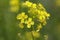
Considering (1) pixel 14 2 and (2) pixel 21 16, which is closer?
(1) pixel 14 2

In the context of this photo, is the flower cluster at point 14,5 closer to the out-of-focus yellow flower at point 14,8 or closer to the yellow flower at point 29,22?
the out-of-focus yellow flower at point 14,8

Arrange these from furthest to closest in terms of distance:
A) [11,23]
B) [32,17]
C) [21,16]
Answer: [32,17]
[21,16]
[11,23]

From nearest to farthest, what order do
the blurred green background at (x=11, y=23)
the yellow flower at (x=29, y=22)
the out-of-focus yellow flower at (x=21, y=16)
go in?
the blurred green background at (x=11, y=23)
the out-of-focus yellow flower at (x=21, y=16)
the yellow flower at (x=29, y=22)

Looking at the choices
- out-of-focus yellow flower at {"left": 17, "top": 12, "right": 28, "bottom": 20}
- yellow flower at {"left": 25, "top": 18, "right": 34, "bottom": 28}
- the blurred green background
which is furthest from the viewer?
yellow flower at {"left": 25, "top": 18, "right": 34, "bottom": 28}

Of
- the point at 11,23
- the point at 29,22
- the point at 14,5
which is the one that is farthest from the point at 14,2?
the point at 29,22

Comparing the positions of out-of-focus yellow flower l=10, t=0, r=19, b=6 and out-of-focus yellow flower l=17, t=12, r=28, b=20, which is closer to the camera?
out-of-focus yellow flower l=10, t=0, r=19, b=6

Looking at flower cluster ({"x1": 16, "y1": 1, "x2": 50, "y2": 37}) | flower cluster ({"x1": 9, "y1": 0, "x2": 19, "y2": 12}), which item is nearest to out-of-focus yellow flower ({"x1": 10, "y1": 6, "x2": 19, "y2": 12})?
flower cluster ({"x1": 9, "y1": 0, "x2": 19, "y2": 12})

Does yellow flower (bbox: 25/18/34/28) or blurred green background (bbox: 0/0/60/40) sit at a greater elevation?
blurred green background (bbox: 0/0/60/40)

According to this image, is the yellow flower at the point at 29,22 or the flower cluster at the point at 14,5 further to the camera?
the yellow flower at the point at 29,22

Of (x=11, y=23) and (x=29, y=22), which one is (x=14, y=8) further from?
(x=29, y=22)

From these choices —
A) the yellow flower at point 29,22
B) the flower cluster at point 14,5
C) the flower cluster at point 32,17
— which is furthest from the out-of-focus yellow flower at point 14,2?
the yellow flower at point 29,22

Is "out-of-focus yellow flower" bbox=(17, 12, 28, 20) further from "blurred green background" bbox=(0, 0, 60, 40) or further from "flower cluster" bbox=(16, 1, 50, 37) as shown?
"blurred green background" bbox=(0, 0, 60, 40)

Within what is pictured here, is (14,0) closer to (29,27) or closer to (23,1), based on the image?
(23,1)
